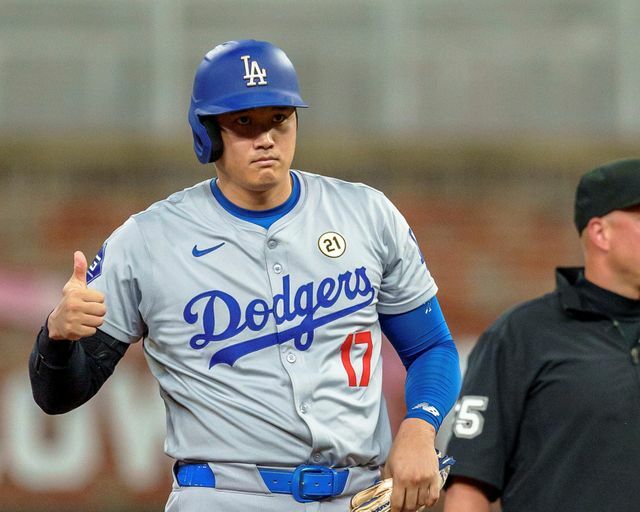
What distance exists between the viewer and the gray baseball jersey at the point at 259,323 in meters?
3.95

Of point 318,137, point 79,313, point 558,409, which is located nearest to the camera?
point 79,313

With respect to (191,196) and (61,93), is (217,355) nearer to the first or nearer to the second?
(191,196)

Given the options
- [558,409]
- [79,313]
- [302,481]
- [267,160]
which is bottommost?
[558,409]

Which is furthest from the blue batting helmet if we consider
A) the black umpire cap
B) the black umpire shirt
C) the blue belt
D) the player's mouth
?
the black umpire cap

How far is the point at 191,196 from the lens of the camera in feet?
13.8

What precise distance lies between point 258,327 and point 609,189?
1714mm

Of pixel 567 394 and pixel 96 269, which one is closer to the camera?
pixel 96 269

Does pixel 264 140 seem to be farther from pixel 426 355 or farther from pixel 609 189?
pixel 609 189

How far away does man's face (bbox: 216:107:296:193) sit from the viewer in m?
3.98

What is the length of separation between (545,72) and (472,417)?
4780 mm

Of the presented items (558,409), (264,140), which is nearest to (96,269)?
(264,140)

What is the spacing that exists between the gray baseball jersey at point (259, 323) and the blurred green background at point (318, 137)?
470 centimetres

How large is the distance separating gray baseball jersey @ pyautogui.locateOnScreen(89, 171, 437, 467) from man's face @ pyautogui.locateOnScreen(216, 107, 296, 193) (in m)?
0.14

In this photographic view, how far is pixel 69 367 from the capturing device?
3896 millimetres
